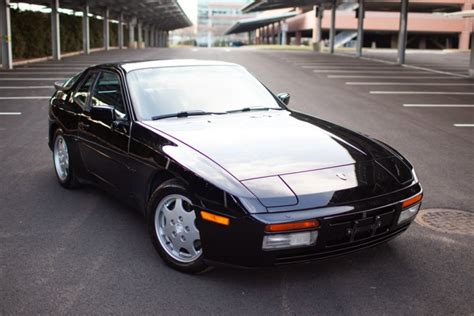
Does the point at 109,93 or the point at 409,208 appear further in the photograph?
the point at 109,93

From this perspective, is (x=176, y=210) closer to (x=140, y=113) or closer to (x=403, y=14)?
(x=140, y=113)

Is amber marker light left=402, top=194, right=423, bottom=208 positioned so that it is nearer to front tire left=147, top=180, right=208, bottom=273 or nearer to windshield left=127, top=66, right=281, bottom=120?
front tire left=147, top=180, right=208, bottom=273

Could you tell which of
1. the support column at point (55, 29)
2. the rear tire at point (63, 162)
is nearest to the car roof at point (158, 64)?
the rear tire at point (63, 162)

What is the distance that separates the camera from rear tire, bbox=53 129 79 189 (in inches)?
222

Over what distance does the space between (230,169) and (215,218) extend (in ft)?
1.11

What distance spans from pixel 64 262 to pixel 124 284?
599 mm

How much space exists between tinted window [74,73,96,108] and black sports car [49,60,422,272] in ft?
0.27

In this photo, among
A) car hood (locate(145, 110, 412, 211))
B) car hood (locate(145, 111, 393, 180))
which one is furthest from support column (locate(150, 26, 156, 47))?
car hood (locate(145, 110, 412, 211))

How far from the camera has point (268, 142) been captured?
4.03 metres

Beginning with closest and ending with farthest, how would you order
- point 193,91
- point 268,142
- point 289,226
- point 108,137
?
point 289,226
point 268,142
point 108,137
point 193,91

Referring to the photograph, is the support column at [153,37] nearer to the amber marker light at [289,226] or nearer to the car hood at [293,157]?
the car hood at [293,157]

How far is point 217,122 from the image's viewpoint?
446 cm

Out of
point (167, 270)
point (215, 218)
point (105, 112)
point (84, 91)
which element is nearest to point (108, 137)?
point (105, 112)

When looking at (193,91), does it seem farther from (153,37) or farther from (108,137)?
(153,37)
